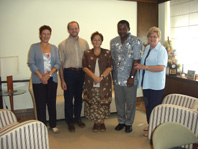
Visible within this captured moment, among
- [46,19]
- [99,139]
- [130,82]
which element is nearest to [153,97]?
[130,82]

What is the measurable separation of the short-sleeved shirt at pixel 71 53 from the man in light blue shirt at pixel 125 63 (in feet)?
1.68

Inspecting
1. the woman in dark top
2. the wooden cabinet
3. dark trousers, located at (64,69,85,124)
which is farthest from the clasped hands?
the wooden cabinet

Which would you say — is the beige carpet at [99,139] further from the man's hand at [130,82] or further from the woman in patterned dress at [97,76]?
the man's hand at [130,82]

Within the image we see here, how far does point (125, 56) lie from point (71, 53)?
32.3 inches

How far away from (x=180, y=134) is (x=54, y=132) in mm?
2169

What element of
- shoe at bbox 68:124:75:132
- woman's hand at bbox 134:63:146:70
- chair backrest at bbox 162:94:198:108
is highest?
woman's hand at bbox 134:63:146:70


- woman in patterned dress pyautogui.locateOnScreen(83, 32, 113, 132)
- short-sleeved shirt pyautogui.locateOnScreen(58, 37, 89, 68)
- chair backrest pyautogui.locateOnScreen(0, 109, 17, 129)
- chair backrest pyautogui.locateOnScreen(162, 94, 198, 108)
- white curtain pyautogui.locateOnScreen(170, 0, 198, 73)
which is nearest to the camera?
chair backrest pyautogui.locateOnScreen(0, 109, 17, 129)

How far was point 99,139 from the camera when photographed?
9.33 feet

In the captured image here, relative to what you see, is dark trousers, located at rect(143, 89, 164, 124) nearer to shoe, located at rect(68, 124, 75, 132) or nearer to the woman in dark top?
shoe, located at rect(68, 124, 75, 132)

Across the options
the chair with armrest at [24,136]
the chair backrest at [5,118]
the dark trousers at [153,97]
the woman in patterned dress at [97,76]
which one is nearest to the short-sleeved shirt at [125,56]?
the woman in patterned dress at [97,76]

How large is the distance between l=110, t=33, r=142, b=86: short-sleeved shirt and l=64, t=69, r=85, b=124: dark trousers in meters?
0.59

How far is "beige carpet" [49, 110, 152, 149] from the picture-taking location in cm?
265

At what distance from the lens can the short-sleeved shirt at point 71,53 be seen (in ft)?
9.75

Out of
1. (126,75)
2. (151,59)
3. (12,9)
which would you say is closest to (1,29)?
(12,9)
